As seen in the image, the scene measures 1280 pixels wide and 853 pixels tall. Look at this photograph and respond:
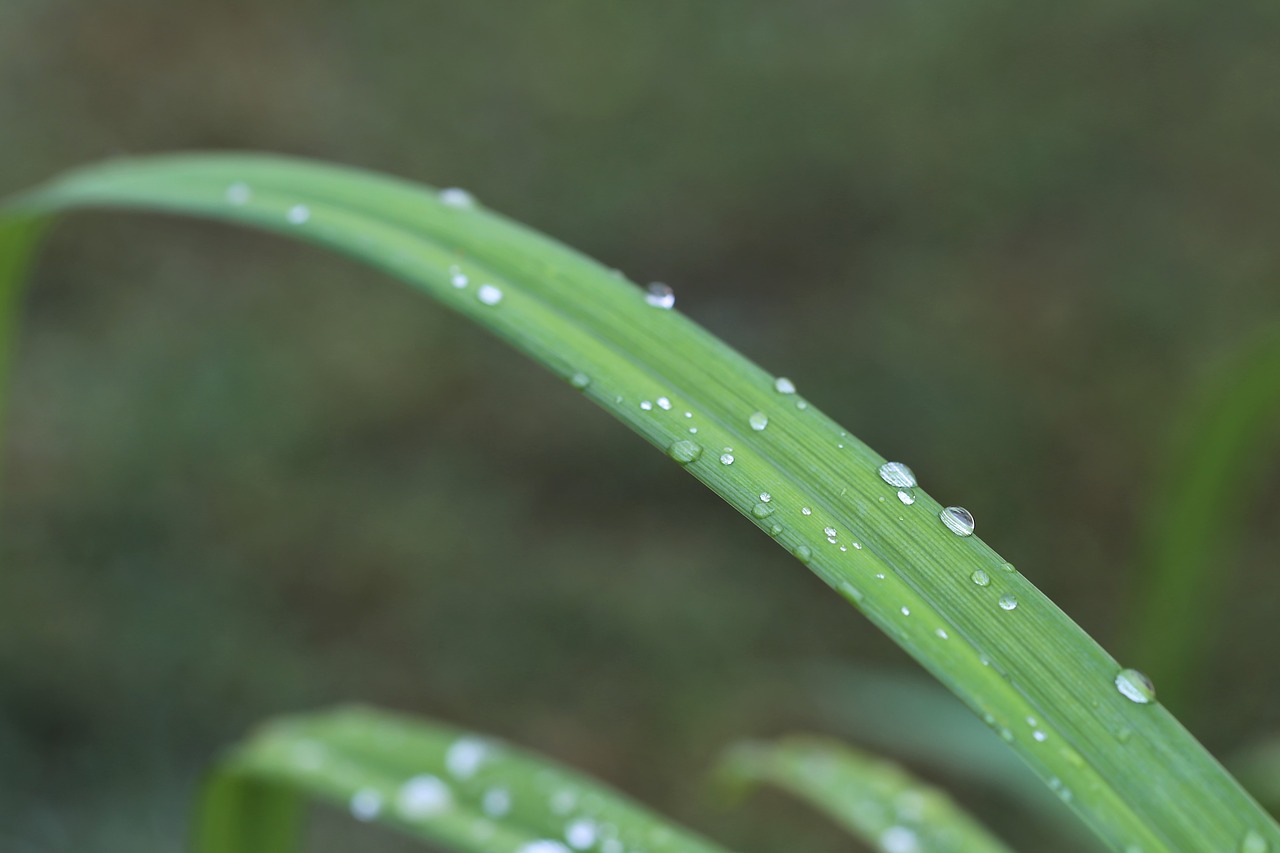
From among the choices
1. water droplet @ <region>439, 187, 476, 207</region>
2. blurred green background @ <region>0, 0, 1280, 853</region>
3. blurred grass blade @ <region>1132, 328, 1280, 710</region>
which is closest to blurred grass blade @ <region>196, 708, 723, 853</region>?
water droplet @ <region>439, 187, 476, 207</region>

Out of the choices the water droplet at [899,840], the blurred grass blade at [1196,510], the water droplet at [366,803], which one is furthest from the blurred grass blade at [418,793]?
the blurred grass blade at [1196,510]

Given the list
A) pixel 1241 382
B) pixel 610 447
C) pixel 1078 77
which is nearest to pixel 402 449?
pixel 610 447

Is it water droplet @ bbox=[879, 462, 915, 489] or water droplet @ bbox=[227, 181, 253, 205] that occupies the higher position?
water droplet @ bbox=[227, 181, 253, 205]

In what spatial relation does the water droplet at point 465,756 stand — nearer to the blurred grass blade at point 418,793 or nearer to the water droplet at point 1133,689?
the blurred grass blade at point 418,793

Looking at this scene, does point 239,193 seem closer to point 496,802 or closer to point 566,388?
point 496,802

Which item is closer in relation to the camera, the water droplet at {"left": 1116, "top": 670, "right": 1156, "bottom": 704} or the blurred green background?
the water droplet at {"left": 1116, "top": 670, "right": 1156, "bottom": 704}

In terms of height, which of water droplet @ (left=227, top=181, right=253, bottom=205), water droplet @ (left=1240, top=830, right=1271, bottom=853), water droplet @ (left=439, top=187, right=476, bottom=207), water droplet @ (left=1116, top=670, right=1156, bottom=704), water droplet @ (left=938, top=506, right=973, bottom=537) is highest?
water droplet @ (left=439, top=187, right=476, bottom=207)

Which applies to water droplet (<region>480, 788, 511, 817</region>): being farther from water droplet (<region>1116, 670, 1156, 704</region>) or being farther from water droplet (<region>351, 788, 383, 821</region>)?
water droplet (<region>1116, 670, 1156, 704</region>)

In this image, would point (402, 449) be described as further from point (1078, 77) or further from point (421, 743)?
point (1078, 77)
